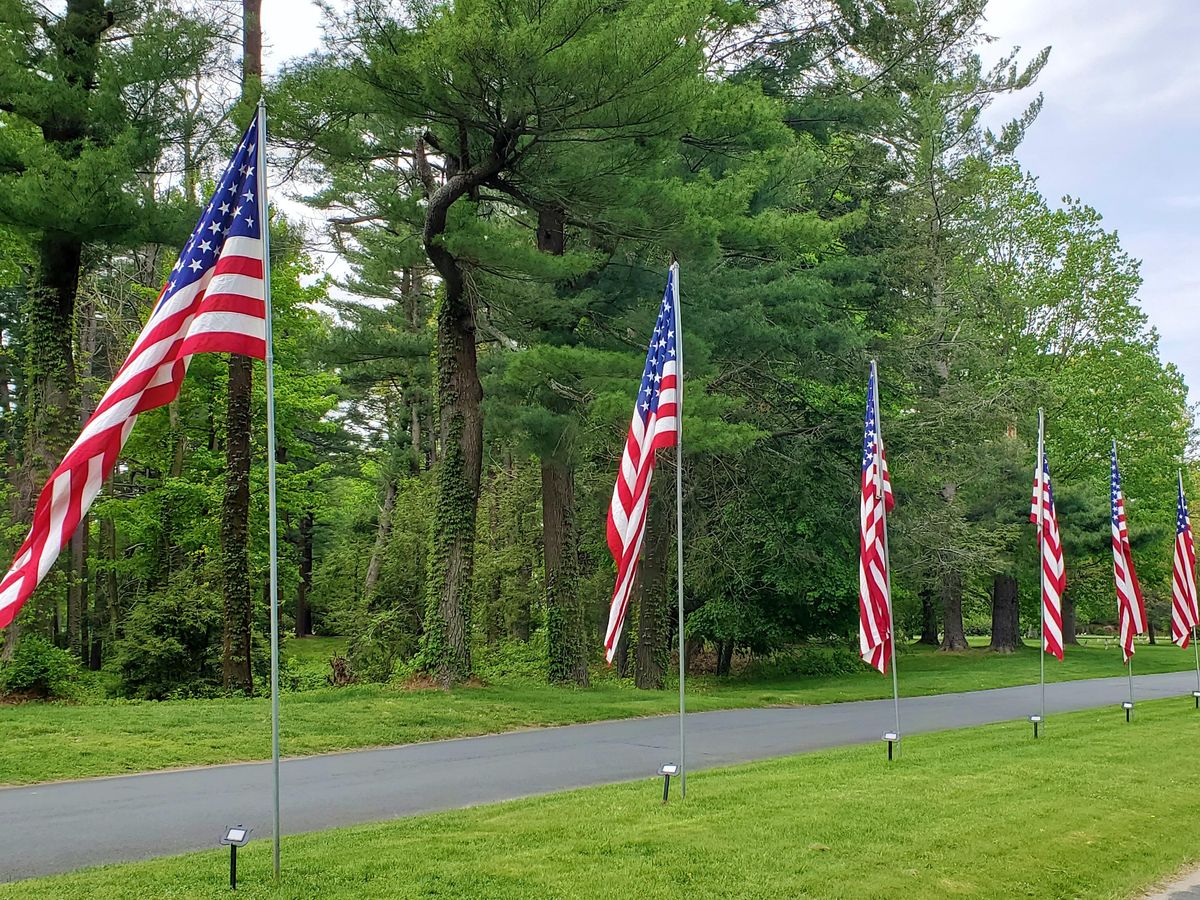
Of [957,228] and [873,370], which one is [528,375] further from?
[957,228]

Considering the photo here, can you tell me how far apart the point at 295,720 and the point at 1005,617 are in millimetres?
31372

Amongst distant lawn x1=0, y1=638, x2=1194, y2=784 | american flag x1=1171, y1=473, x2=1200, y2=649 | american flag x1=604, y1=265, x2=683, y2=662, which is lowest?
distant lawn x1=0, y1=638, x2=1194, y2=784

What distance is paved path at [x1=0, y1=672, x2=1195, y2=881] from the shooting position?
7.88m

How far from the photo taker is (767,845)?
24.0 feet

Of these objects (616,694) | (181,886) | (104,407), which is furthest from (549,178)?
(181,886)

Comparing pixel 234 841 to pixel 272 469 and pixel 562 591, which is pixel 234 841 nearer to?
pixel 272 469

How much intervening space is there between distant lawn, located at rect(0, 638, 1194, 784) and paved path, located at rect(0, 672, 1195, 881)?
58 centimetres

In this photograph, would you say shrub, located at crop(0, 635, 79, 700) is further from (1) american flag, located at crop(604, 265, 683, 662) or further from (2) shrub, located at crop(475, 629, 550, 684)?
(1) american flag, located at crop(604, 265, 683, 662)

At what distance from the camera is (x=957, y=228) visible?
32.2 metres

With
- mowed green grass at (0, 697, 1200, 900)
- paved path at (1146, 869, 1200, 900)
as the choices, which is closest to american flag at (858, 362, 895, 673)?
mowed green grass at (0, 697, 1200, 900)

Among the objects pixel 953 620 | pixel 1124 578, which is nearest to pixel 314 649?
pixel 953 620

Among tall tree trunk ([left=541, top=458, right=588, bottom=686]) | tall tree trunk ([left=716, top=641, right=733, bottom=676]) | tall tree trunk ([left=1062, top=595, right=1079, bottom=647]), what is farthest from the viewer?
tall tree trunk ([left=1062, top=595, right=1079, bottom=647])

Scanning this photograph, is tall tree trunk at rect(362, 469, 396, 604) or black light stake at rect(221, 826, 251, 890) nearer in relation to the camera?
black light stake at rect(221, 826, 251, 890)

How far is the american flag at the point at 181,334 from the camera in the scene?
561 centimetres
